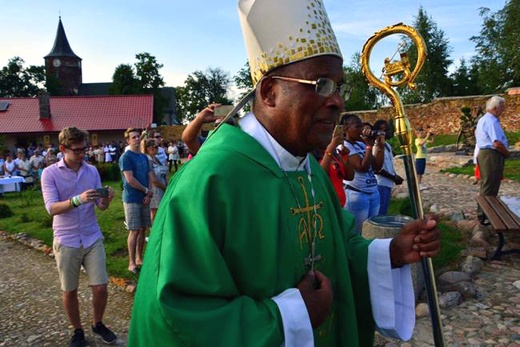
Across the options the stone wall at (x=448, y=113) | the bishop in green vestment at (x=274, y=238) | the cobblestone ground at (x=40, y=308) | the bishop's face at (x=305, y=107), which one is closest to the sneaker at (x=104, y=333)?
the cobblestone ground at (x=40, y=308)

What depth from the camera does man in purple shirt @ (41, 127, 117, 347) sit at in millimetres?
3861

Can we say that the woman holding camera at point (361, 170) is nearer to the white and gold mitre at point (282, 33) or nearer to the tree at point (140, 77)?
the white and gold mitre at point (282, 33)

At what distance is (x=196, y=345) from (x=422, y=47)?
1.53 meters

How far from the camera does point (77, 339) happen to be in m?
4.05

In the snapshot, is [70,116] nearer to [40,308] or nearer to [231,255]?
[40,308]

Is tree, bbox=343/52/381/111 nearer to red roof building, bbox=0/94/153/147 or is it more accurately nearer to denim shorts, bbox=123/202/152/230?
red roof building, bbox=0/94/153/147

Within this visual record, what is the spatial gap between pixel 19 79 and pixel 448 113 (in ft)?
218

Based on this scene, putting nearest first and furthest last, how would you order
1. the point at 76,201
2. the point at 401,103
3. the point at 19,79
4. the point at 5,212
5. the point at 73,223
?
the point at 401,103 < the point at 76,201 < the point at 73,223 < the point at 5,212 < the point at 19,79

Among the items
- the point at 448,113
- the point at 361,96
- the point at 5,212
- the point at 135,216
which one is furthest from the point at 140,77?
the point at 135,216

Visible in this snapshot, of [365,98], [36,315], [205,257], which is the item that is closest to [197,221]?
[205,257]

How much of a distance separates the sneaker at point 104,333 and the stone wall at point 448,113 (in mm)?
24029

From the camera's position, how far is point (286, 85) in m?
1.73

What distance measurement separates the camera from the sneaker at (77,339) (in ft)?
13.2

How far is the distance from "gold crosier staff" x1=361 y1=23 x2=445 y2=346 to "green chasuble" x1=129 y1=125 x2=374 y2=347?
0.37 meters
